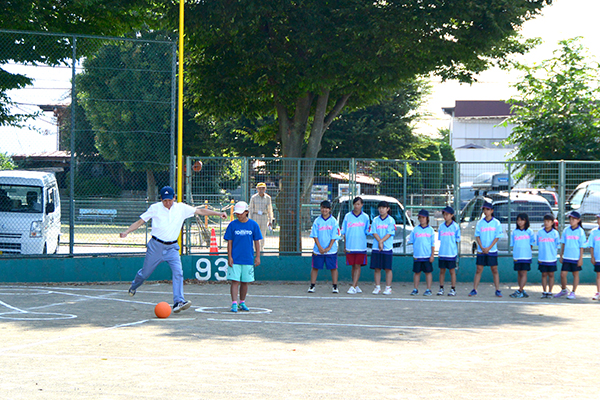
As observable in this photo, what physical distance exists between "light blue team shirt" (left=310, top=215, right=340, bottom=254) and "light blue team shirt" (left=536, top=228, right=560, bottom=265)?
13.5 ft

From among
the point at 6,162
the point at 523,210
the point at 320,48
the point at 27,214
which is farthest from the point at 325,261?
the point at 6,162

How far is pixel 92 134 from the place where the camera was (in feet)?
48.5

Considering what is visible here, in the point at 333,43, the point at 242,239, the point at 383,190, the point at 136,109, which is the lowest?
the point at 242,239

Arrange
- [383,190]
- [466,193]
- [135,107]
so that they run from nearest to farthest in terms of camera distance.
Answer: [135,107]
[383,190]
[466,193]

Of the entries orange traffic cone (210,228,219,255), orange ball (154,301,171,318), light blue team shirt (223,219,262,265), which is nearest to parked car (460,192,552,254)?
orange traffic cone (210,228,219,255)

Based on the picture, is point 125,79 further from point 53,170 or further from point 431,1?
point 431,1

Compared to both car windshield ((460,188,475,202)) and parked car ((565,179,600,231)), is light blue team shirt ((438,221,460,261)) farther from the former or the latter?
parked car ((565,179,600,231))

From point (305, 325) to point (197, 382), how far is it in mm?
3492

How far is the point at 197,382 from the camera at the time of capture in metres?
6.45

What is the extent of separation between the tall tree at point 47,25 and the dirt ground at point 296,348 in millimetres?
5342

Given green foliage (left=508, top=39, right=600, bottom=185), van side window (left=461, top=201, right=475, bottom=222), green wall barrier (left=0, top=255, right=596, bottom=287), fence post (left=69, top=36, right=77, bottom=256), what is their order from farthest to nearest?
green foliage (left=508, top=39, right=600, bottom=185) → van side window (left=461, top=201, right=475, bottom=222) → fence post (left=69, top=36, right=77, bottom=256) → green wall barrier (left=0, top=255, right=596, bottom=287)

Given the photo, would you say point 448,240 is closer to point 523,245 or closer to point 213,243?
point 523,245

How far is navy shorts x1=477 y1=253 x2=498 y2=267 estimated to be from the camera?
46.0 feet

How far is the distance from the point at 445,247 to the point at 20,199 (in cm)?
957
